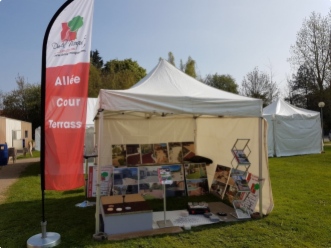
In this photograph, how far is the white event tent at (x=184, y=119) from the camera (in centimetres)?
376

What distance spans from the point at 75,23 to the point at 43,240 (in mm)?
2840

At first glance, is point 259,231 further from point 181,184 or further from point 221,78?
point 221,78

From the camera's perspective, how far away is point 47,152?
3.40m

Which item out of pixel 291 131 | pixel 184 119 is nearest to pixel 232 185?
pixel 184 119

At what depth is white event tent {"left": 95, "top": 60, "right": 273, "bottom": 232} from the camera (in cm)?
376

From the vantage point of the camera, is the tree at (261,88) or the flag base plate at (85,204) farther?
the tree at (261,88)

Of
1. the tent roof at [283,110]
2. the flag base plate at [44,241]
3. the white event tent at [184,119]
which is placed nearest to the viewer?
the flag base plate at [44,241]

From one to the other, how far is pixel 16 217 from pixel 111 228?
1.98 meters

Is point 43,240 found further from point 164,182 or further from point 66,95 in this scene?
point 66,95

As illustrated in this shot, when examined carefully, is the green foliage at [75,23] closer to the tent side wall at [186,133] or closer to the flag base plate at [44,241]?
the tent side wall at [186,133]

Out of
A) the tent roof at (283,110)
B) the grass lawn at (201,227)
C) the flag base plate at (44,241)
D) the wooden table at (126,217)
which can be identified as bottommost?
the grass lawn at (201,227)

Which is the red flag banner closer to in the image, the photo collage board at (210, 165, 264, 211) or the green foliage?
the green foliage

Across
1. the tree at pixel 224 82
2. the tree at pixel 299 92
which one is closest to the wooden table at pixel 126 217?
the tree at pixel 224 82

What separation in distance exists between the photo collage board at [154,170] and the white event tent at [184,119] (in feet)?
0.56
